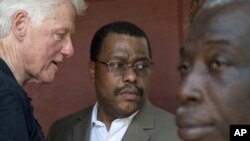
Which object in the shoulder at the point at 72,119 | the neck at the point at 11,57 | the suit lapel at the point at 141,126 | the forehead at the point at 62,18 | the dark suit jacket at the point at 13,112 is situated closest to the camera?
the dark suit jacket at the point at 13,112

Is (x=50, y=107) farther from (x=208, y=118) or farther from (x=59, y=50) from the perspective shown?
(x=208, y=118)

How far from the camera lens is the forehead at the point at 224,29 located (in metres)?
1.12

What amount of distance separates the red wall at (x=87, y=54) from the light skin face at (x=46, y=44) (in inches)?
45.8

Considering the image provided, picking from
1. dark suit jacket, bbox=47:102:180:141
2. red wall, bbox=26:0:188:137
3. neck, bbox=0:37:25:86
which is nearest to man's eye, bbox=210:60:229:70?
neck, bbox=0:37:25:86

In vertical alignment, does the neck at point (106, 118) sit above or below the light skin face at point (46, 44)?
below

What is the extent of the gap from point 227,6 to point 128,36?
7.31 feet

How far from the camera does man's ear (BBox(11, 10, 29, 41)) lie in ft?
8.29

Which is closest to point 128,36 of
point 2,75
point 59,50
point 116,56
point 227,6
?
point 116,56

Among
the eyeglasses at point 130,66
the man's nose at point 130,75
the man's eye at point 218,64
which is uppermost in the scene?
the eyeglasses at point 130,66

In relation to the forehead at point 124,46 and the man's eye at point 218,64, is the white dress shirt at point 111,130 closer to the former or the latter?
the forehead at point 124,46

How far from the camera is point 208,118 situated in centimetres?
111

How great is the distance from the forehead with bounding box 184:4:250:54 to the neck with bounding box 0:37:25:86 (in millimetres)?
1394

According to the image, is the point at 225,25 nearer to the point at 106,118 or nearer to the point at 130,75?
the point at 130,75

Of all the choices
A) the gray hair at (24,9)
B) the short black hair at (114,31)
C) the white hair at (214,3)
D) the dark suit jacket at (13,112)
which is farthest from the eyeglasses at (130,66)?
the white hair at (214,3)
